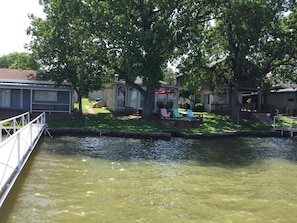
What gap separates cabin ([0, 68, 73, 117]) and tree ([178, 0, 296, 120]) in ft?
32.4

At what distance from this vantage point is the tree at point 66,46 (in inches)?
841

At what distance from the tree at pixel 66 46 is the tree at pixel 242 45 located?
22.6 feet

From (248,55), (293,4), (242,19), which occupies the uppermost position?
(293,4)

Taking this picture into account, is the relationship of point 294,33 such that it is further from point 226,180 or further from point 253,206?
point 253,206

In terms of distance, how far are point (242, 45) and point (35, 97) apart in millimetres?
16347

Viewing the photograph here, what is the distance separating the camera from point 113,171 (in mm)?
10578

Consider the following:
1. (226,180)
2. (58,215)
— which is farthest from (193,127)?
(58,215)

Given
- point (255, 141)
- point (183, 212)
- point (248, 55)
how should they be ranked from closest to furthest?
1. point (183, 212)
2. point (255, 141)
3. point (248, 55)

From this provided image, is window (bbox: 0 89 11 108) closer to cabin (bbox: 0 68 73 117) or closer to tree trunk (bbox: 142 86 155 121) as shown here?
cabin (bbox: 0 68 73 117)

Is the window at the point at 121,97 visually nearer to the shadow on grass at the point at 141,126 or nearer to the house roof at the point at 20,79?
the house roof at the point at 20,79

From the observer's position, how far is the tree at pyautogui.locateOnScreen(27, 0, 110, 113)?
21.4m

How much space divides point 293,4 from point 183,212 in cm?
2164

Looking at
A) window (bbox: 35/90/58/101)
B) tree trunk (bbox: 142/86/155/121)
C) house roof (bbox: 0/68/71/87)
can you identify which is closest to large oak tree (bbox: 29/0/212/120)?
tree trunk (bbox: 142/86/155/121)

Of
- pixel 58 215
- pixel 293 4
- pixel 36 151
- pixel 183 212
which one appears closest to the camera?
pixel 58 215
